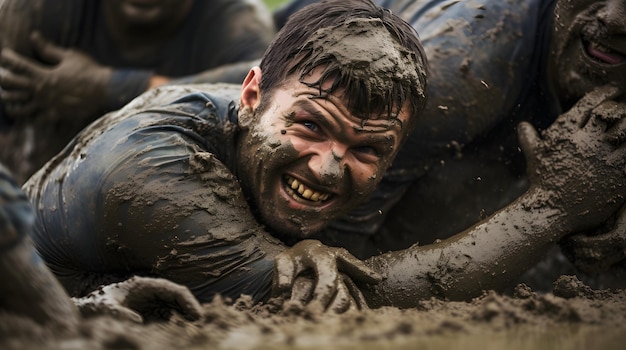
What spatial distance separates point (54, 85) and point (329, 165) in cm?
235

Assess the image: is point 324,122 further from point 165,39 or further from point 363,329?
point 165,39

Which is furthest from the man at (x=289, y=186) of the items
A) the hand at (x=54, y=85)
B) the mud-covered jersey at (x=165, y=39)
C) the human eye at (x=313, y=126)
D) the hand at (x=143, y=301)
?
the mud-covered jersey at (x=165, y=39)

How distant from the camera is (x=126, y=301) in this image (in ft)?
9.10

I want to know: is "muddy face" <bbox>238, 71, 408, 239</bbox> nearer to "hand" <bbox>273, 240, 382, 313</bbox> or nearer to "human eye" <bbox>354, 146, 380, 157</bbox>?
"human eye" <bbox>354, 146, 380, 157</bbox>

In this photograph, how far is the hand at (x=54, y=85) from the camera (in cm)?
495

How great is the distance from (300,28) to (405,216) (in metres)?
1.09

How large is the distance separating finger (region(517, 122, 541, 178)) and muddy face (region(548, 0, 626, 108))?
0.74 feet

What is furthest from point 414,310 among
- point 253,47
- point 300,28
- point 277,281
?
point 253,47

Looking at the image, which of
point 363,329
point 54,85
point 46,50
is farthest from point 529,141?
point 46,50

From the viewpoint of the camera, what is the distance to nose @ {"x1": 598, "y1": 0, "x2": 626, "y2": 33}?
3.48 meters

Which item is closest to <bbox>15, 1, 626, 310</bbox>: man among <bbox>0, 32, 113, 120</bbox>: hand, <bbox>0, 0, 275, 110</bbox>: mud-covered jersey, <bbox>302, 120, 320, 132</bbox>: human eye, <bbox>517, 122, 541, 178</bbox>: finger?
<bbox>302, 120, 320, 132</bbox>: human eye

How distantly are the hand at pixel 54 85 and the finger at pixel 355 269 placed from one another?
2.26 metres

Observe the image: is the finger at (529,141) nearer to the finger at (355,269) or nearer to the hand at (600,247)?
the hand at (600,247)

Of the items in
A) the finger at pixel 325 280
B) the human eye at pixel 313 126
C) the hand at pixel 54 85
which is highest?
the human eye at pixel 313 126
